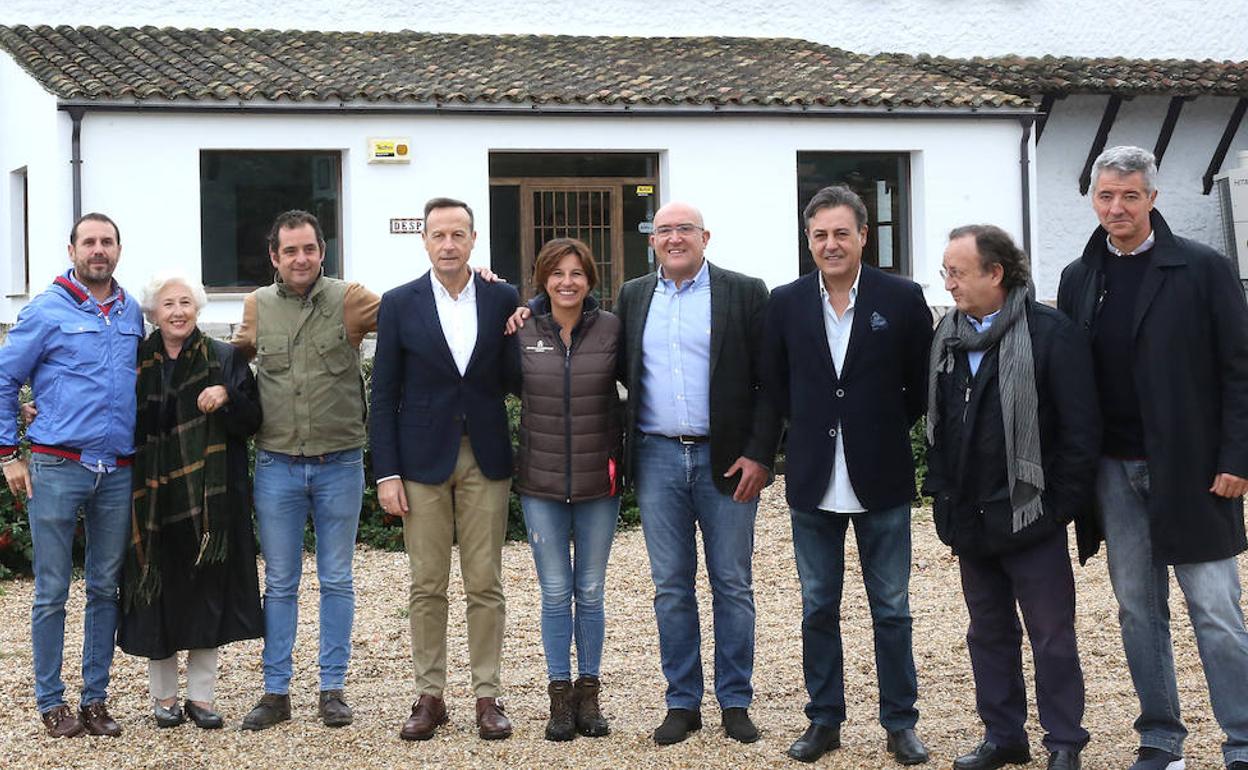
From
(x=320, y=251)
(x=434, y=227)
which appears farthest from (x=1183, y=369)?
(x=320, y=251)

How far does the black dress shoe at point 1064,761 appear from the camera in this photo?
518 centimetres

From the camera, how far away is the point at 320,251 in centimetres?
621

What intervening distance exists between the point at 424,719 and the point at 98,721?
4.01 feet

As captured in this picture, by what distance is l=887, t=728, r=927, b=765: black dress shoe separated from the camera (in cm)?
548

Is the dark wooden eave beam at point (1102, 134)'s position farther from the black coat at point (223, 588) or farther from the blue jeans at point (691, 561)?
the black coat at point (223, 588)

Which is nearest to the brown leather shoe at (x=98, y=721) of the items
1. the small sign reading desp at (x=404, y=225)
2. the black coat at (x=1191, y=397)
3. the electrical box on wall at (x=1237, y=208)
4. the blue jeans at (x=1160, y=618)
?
the blue jeans at (x=1160, y=618)

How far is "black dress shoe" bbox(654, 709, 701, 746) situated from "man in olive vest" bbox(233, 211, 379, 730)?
1.19 m

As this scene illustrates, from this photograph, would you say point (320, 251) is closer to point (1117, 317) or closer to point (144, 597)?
point (144, 597)

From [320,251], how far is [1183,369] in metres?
3.14

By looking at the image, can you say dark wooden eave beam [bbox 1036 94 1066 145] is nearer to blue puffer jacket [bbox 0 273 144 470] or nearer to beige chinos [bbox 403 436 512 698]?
beige chinos [bbox 403 436 512 698]

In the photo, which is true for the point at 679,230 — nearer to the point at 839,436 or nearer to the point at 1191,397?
the point at 839,436

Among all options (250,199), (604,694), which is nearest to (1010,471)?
(604,694)

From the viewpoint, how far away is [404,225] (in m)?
15.7

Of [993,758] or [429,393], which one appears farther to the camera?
[429,393]
